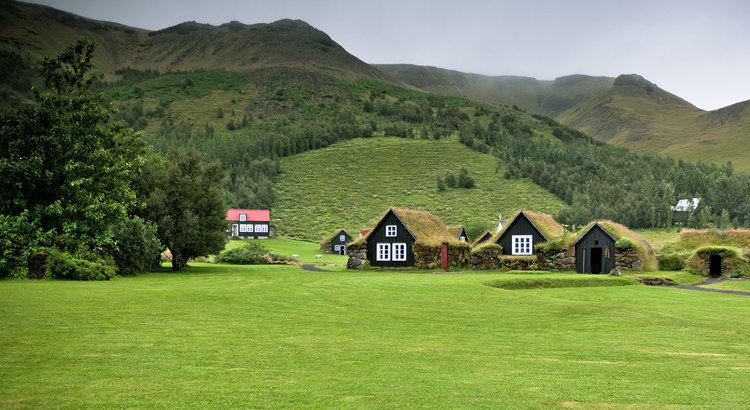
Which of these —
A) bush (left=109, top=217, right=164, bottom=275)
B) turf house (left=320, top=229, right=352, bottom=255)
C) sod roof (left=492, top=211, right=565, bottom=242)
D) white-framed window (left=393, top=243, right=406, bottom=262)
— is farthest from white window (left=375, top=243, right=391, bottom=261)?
turf house (left=320, top=229, right=352, bottom=255)

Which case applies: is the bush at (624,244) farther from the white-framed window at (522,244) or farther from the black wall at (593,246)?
the white-framed window at (522,244)

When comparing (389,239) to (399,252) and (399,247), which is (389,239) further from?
(399,252)

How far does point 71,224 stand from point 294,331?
2604 cm

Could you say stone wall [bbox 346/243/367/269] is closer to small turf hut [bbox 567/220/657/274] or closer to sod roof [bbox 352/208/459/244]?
sod roof [bbox 352/208/459/244]

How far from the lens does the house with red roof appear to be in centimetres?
11950

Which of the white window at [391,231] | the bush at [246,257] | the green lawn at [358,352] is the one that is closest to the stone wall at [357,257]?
the white window at [391,231]

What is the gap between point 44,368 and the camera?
11.6 m

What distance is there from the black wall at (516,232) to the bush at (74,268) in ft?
109

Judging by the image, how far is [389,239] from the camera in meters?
58.8

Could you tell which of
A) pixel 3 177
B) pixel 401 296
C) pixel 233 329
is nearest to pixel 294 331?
pixel 233 329

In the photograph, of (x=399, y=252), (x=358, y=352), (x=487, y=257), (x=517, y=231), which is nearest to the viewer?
(x=358, y=352)

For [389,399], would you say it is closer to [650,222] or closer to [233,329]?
[233,329]

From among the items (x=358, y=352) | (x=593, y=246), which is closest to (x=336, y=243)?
(x=593, y=246)

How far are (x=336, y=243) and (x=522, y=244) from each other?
181ft
